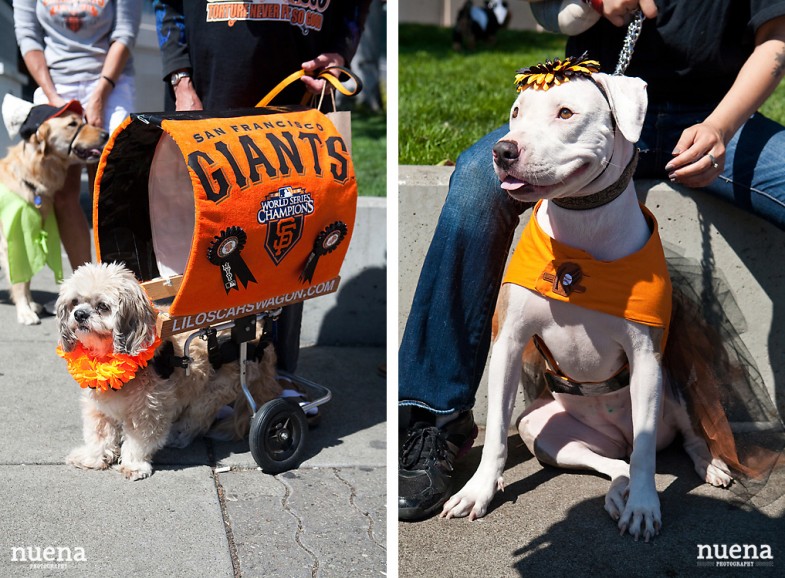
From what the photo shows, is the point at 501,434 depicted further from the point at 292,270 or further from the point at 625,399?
the point at 292,270

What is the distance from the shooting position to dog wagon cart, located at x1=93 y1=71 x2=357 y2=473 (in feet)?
9.89

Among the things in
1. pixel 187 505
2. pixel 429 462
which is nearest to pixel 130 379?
pixel 187 505

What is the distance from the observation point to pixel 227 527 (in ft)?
9.99

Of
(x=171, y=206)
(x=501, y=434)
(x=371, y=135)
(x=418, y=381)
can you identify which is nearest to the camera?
(x=501, y=434)

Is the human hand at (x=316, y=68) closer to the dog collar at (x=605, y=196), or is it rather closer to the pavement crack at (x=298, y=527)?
the dog collar at (x=605, y=196)

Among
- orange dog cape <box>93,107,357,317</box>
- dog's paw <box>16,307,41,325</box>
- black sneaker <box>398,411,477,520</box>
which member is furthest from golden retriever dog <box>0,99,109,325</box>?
black sneaker <box>398,411,477,520</box>

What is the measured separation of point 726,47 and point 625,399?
124 centimetres

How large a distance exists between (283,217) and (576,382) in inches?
47.8

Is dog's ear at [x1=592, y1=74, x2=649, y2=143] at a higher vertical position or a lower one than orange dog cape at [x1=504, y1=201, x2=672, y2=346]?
higher

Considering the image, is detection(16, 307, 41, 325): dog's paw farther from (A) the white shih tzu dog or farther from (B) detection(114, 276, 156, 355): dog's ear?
(B) detection(114, 276, 156, 355): dog's ear

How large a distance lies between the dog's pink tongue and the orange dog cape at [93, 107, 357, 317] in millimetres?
1083

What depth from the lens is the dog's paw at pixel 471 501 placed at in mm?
2857

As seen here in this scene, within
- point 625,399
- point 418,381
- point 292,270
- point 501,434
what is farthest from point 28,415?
point 625,399

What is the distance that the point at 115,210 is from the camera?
138 inches
